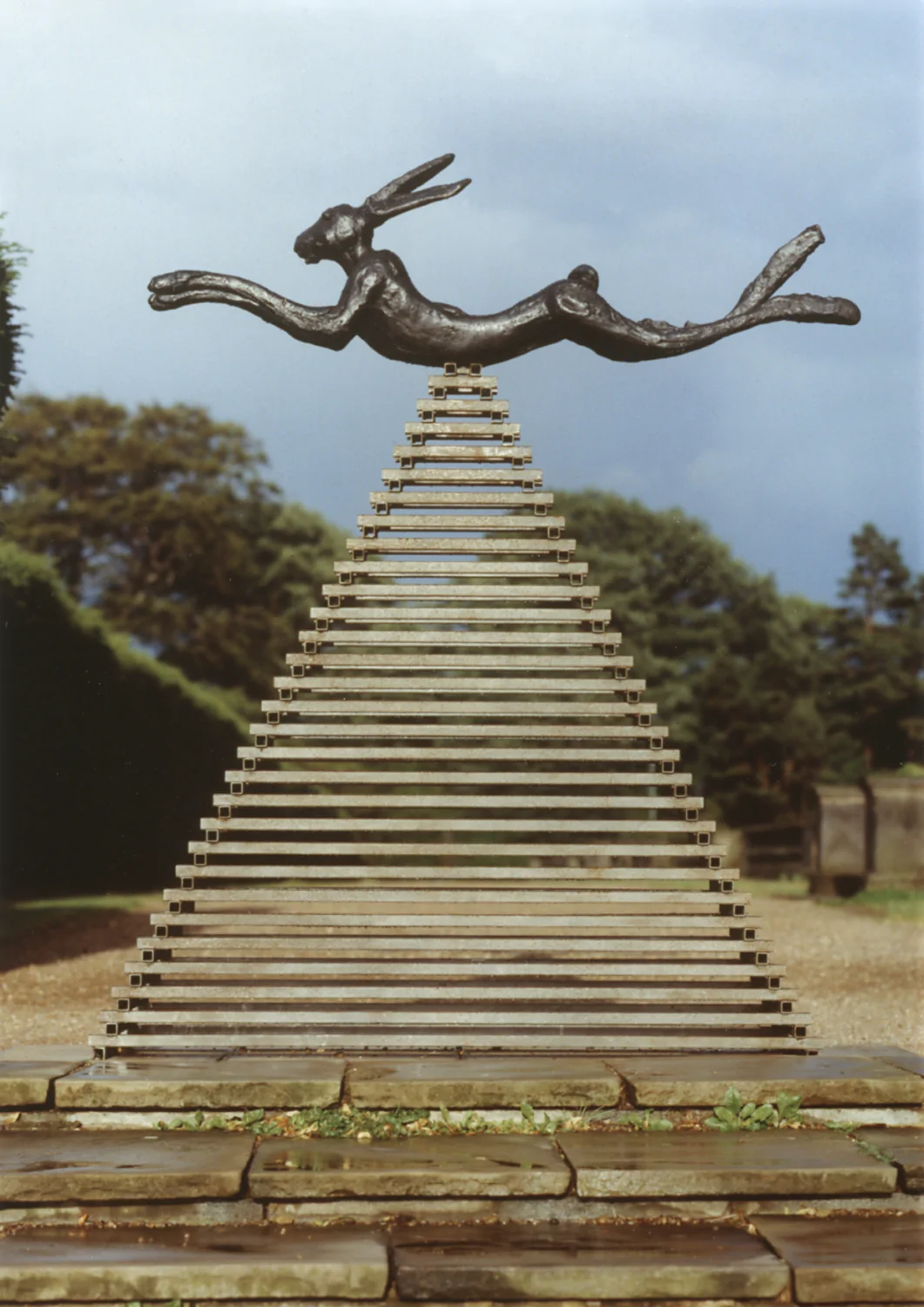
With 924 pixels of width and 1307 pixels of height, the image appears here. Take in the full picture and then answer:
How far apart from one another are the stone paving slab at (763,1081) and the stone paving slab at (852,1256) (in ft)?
2.44

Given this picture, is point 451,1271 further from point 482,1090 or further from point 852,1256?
point 852,1256

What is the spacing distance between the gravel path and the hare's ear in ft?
19.0

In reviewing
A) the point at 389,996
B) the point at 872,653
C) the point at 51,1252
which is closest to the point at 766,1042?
the point at 389,996

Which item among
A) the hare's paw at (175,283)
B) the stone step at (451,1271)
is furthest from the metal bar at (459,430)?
the stone step at (451,1271)

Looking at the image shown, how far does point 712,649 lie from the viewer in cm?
3778

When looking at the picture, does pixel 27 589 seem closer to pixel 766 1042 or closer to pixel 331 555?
pixel 766 1042

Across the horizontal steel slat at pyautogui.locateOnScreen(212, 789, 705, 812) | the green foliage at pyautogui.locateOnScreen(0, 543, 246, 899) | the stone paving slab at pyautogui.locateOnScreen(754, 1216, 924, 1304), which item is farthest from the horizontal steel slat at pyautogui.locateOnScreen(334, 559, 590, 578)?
the green foliage at pyautogui.locateOnScreen(0, 543, 246, 899)

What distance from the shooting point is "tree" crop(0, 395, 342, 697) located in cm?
3803

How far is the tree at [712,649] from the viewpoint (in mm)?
36219

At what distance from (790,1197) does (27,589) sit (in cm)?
1561

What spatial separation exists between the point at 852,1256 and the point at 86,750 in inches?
705

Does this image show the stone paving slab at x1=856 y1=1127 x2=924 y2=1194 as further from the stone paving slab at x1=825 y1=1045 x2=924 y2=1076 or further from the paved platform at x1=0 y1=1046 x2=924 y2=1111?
the stone paving slab at x1=825 y1=1045 x2=924 y2=1076

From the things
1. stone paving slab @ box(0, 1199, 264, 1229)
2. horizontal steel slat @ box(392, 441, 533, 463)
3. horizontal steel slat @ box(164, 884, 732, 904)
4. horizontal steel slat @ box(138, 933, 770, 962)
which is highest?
horizontal steel slat @ box(392, 441, 533, 463)

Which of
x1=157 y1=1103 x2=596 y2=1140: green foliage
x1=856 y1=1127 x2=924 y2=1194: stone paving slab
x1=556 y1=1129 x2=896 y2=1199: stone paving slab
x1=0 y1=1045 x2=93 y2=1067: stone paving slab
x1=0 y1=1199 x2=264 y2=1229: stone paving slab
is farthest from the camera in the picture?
x1=0 y1=1045 x2=93 y2=1067: stone paving slab
